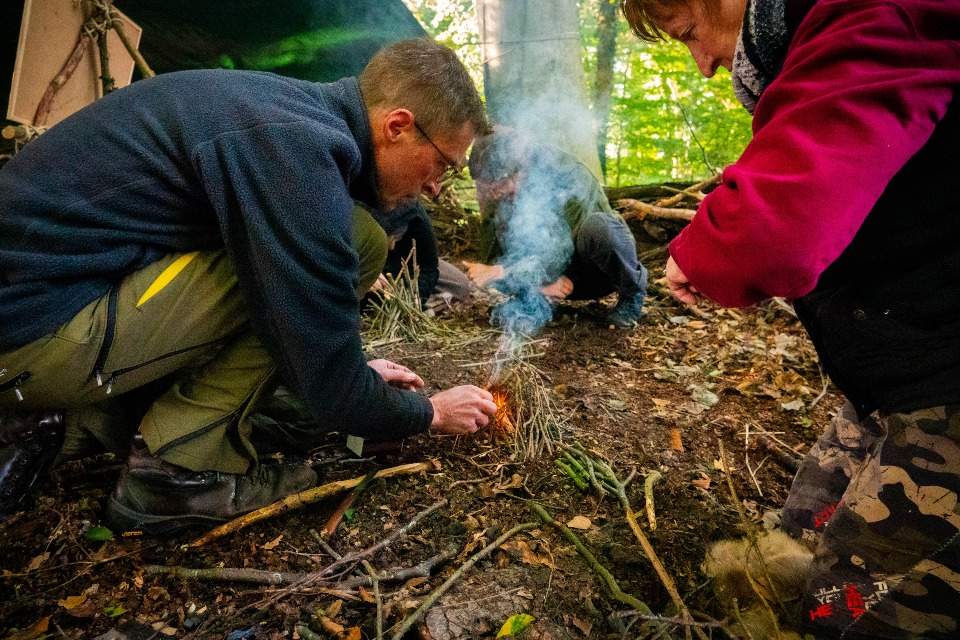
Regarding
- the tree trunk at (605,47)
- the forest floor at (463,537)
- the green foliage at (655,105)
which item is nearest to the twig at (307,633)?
the forest floor at (463,537)

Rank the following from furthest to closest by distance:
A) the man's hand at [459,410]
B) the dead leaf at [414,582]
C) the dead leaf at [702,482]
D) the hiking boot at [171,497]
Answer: the dead leaf at [702,482]
the man's hand at [459,410]
the hiking boot at [171,497]
the dead leaf at [414,582]

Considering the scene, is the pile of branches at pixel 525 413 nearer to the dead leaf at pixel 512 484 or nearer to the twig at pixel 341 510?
the dead leaf at pixel 512 484

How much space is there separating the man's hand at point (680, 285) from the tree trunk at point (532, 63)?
4334 mm

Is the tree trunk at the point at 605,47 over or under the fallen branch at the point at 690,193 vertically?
over

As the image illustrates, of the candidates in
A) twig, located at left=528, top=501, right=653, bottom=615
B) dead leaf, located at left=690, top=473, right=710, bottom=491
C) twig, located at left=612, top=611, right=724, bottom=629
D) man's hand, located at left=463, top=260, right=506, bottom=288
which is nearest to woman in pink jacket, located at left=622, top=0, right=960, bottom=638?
twig, located at left=612, top=611, right=724, bottom=629

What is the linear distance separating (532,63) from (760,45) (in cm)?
486

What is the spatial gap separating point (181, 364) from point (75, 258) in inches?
21.6

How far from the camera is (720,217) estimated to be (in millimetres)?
1290

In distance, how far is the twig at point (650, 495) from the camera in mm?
2193

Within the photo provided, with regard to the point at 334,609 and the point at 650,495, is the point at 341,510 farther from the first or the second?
the point at 650,495

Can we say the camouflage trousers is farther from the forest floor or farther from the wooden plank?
the wooden plank

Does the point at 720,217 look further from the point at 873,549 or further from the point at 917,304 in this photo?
the point at 873,549

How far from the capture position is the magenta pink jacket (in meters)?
1.09

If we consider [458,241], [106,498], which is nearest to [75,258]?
[106,498]
